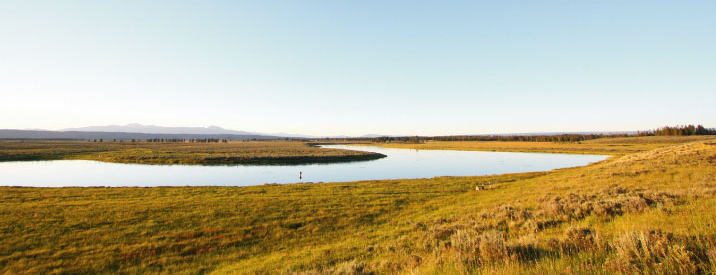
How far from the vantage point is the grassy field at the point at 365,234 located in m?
5.74

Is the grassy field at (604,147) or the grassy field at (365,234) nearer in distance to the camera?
the grassy field at (365,234)

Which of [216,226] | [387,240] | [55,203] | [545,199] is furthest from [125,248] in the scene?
[545,199]

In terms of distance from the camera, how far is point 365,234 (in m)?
12.2

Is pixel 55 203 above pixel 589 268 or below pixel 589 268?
below

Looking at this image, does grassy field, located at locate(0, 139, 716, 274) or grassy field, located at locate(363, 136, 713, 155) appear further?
grassy field, located at locate(363, 136, 713, 155)

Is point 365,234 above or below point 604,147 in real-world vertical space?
below

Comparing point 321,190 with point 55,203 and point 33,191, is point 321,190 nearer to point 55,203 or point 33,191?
point 55,203

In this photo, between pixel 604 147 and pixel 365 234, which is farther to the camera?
pixel 604 147

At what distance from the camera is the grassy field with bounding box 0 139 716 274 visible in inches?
226

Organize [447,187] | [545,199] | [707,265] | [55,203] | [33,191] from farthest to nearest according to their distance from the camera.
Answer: [447,187], [33,191], [55,203], [545,199], [707,265]

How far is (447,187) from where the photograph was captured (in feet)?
79.6

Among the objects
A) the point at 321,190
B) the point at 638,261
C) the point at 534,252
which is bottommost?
the point at 321,190

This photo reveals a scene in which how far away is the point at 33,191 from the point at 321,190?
2202 centimetres

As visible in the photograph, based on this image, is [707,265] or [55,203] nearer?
[707,265]
